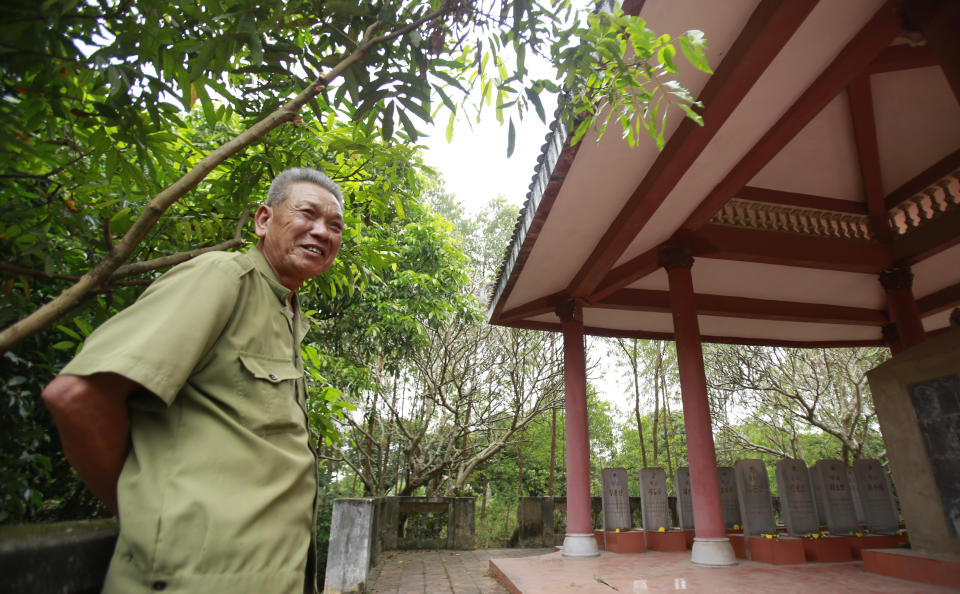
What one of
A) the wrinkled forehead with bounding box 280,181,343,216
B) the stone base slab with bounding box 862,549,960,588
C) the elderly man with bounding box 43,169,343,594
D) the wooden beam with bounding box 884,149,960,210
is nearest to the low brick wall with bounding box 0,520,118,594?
the elderly man with bounding box 43,169,343,594

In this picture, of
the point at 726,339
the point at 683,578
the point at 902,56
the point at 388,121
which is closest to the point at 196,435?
the point at 388,121

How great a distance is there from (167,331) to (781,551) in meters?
7.14

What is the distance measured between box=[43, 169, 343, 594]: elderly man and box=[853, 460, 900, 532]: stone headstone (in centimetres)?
875

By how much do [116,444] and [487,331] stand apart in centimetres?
1269

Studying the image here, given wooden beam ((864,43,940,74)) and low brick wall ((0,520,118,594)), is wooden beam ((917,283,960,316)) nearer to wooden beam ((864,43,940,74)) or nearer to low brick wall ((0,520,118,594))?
wooden beam ((864,43,940,74))

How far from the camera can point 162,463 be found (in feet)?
3.28

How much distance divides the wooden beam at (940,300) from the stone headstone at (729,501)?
5.00m

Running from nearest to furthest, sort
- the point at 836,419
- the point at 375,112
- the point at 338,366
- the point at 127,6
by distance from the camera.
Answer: the point at 127,6
the point at 375,112
the point at 338,366
the point at 836,419

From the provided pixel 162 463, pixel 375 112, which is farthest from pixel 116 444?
pixel 375 112

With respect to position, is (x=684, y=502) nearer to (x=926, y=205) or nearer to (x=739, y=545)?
(x=739, y=545)

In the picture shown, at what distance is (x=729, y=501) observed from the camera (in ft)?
26.1

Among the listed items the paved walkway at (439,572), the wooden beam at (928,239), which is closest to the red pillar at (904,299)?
the wooden beam at (928,239)

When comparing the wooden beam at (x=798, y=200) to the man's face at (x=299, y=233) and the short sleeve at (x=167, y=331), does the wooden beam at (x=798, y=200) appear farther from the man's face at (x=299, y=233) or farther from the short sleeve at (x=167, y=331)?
the short sleeve at (x=167, y=331)

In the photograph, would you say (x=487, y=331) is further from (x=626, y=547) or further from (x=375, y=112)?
(x=375, y=112)
